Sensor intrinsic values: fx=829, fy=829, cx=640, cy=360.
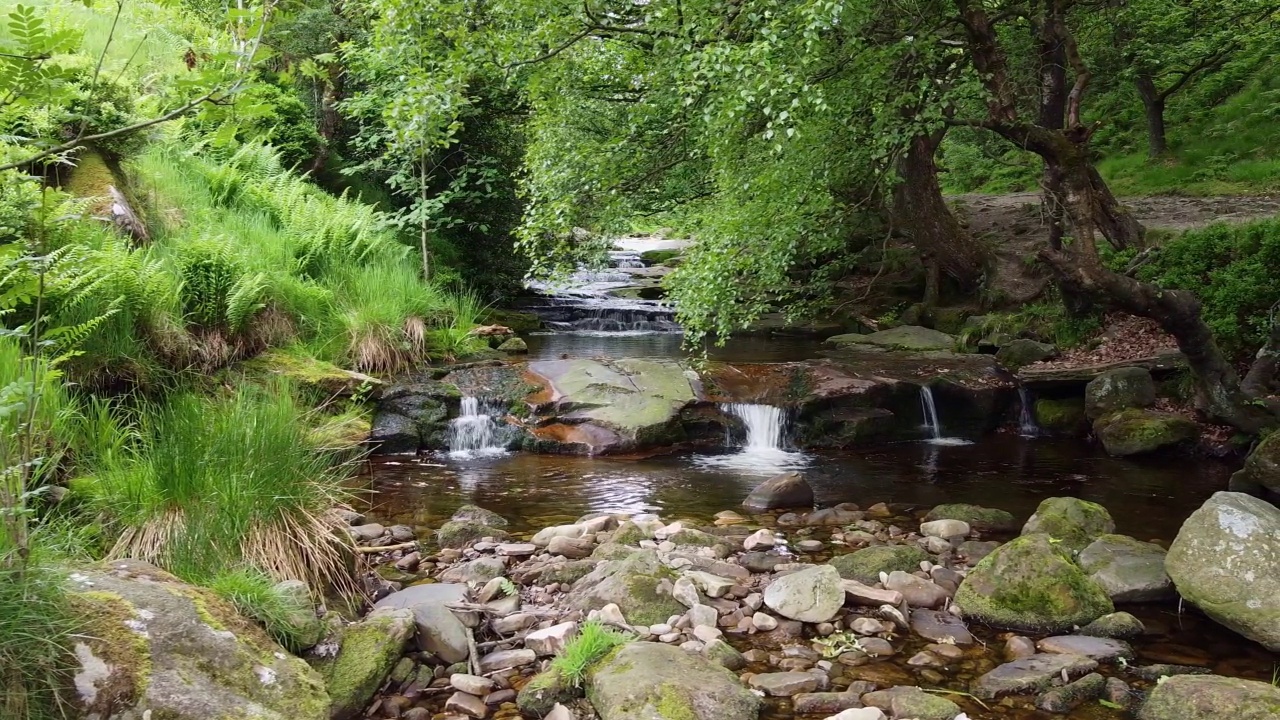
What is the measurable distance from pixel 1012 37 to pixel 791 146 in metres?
7.84

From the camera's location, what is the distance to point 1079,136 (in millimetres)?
8523

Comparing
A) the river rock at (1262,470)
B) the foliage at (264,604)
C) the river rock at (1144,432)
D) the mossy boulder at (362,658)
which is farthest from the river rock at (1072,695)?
the river rock at (1144,432)

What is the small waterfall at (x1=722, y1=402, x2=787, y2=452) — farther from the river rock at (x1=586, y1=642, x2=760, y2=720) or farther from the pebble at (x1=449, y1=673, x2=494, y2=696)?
the pebble at (x1=449, y1=673, x2=494, y2=696)

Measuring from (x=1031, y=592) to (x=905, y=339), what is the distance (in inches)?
385

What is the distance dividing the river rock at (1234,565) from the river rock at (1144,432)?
4834 millimetres

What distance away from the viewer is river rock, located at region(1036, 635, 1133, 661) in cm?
462

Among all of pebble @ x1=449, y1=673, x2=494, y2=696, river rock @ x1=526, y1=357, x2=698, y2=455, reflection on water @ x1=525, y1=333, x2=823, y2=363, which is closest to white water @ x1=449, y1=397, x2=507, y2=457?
river rock @ x1=526, y1=357, x2=698, y2=455

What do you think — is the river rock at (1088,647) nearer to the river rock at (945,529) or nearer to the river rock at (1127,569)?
the river rock at (1127,569)

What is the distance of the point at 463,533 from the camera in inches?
251

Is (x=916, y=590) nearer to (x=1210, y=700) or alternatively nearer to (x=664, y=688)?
(x=1210, y=700)

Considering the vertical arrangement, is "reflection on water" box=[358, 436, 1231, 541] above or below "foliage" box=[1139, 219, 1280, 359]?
below

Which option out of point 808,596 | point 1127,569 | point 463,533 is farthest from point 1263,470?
point 463,533

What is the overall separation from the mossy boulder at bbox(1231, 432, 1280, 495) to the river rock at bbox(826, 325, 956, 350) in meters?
6.14

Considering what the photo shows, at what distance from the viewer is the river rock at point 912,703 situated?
389cm
